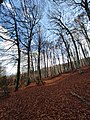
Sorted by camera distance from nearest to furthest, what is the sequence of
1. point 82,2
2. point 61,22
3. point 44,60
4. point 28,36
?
point 82,2 → point 28,36 → point 61,22 → point 44,60

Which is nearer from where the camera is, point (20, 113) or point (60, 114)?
point (60, 114)

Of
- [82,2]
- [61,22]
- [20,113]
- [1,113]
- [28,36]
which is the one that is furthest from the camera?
[61,22]

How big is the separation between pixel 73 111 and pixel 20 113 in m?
2.76

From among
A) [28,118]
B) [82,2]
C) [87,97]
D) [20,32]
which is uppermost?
[82,2]

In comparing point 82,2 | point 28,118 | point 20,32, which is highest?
point 82,2

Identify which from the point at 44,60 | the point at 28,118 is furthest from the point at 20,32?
the point at 44,60

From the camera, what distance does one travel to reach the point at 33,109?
9438 mm

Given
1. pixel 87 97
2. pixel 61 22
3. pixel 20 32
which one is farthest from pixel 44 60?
pixel 87 97

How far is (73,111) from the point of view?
8523mm

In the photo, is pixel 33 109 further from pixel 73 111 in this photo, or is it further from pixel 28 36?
pixel 28 36

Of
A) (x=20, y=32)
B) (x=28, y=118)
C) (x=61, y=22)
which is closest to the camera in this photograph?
(x=28, y=118)

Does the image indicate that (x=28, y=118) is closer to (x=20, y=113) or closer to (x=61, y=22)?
(x=20, y=113)

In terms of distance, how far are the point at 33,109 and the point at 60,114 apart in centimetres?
181

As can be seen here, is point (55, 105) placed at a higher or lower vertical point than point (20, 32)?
lower
